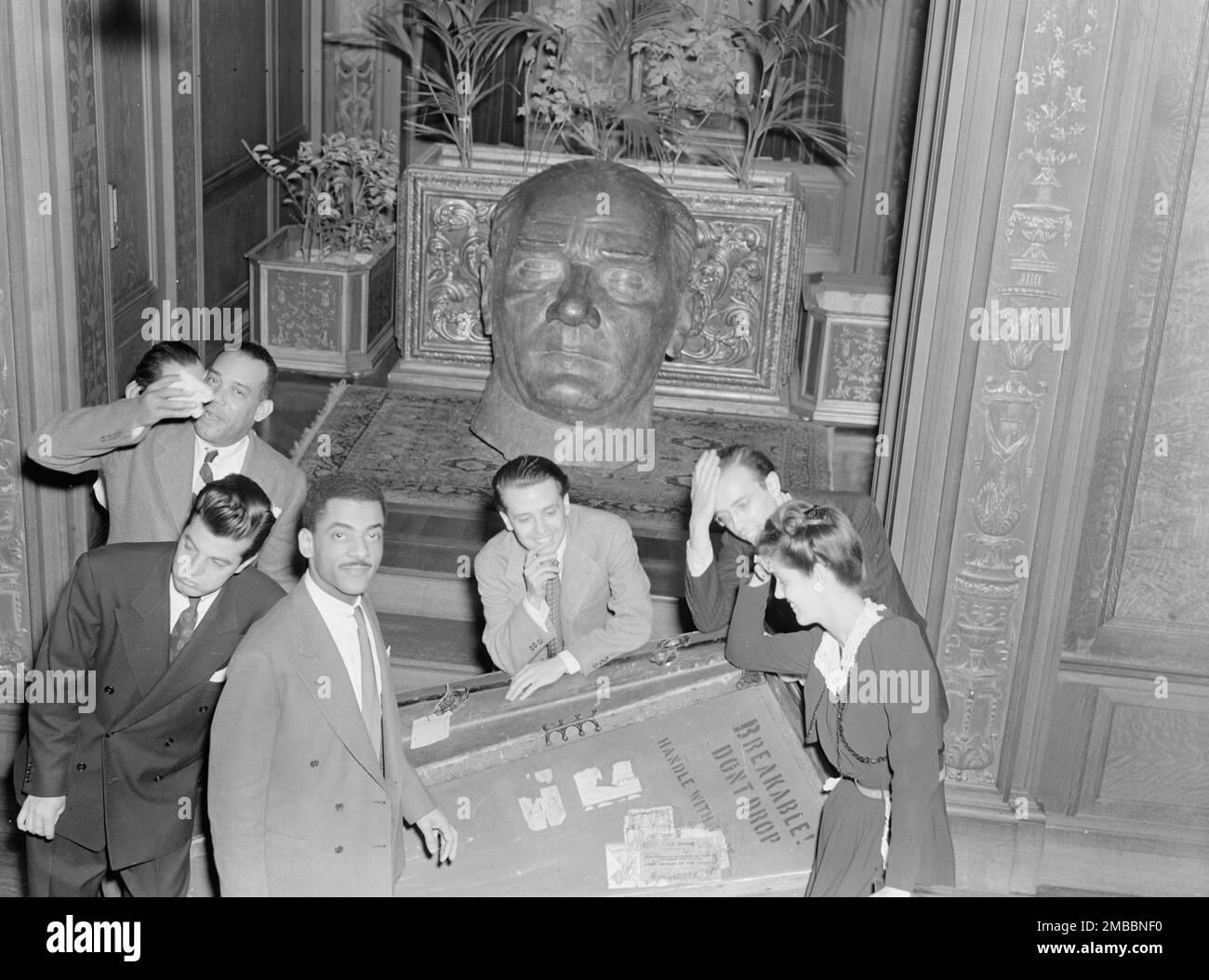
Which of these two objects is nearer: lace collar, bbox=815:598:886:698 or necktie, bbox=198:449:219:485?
lace collar, bbox=815:598:886:698

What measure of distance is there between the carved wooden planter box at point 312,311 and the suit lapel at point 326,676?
4.43m

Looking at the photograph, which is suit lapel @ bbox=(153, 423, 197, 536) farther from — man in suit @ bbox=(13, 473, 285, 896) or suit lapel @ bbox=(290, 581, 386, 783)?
suit lapel @ bbox=(290, 581, 386, 783)

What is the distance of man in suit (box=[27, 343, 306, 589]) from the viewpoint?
378 centimetres

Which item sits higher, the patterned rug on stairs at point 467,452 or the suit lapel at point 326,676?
the suit lapel at point 326,676

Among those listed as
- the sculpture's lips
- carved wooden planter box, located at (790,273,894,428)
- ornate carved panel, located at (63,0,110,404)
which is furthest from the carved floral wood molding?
ornate carved panel, located at (63,0,110,404)

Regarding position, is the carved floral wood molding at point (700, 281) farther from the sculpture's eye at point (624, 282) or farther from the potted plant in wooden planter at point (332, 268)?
the sculpture's eye at point (624, 282)

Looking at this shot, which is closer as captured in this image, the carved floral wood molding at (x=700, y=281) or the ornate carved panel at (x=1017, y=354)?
the ornate carved panel at (x=1017, y=354)

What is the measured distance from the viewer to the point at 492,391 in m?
6.40

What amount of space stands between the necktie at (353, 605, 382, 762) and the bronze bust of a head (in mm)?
2998

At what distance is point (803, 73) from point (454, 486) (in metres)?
4.28

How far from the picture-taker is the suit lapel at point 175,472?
3848mm

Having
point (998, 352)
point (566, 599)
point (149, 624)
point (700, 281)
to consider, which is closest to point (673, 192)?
point (700, 281)

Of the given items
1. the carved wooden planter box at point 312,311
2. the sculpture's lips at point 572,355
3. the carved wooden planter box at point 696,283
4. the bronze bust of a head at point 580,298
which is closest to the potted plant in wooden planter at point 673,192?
the carved wooden planter box at point 696,283

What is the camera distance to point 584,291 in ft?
19.8
